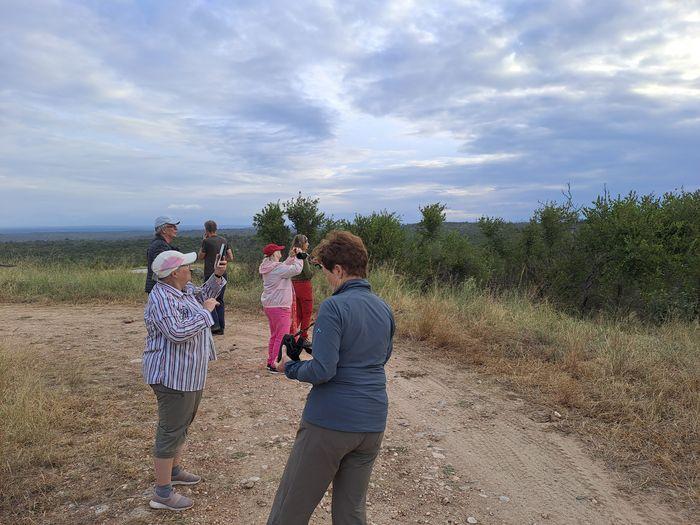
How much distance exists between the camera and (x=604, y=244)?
14047 mm

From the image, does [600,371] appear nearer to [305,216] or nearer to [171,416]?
[171,416]

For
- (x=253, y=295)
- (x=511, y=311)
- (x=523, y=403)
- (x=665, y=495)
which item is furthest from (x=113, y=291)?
(x=665, y=495)

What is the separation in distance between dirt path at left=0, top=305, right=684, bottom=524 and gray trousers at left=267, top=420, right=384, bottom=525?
935 millimetres

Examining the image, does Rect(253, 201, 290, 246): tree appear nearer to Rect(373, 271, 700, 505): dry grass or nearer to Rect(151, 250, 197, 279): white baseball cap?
Rect(373, 271, 700, 505): dry grass

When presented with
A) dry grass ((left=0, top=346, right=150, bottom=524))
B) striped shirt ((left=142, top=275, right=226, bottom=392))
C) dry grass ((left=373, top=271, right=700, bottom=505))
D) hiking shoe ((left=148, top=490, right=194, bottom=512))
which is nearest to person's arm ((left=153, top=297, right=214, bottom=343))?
striped shirt ((left=142, top=275, right=226, bottom=392))

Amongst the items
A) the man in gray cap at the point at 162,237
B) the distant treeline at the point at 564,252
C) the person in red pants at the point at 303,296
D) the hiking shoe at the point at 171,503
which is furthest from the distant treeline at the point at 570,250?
the hiking shoe at the point at 171,503

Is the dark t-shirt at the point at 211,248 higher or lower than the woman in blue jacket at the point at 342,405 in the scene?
higher

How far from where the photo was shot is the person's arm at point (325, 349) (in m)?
2.04

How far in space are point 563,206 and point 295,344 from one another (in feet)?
55.9

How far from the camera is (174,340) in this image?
8.86 feet

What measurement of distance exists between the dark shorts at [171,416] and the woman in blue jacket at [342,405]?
942 millimetres

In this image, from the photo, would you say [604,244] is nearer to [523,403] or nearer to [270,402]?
[523,403]

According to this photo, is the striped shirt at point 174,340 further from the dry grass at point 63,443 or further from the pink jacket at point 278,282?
the pink jacket at point 278,282

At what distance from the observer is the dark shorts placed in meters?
2.80
